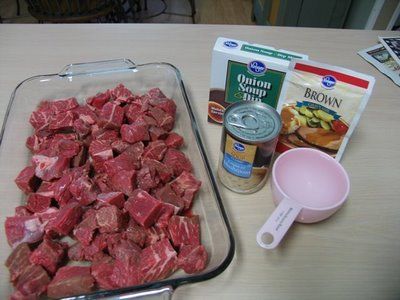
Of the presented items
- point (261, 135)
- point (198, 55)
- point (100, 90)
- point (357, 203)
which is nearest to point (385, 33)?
point (198, 55)

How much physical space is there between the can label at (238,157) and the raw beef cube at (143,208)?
18cm

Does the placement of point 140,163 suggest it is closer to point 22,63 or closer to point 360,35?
point 22,63

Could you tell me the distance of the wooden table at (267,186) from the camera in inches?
25.8

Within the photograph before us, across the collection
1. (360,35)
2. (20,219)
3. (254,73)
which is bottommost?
(20,219)

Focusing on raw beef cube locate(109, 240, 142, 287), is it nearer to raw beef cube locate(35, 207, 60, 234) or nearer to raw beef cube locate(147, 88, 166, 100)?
raw beef cube locate(35, 207, 60, 234)

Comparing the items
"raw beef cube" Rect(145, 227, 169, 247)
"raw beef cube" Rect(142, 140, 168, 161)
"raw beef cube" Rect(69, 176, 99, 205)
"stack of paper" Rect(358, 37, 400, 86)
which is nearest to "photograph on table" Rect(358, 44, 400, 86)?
"stack of paper" Rect(358, 37, 400, 86)

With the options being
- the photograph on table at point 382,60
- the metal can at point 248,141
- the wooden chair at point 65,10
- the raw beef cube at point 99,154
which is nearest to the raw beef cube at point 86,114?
the raw beef cube at point 99,154

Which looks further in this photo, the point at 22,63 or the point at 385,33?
the point at 385,33

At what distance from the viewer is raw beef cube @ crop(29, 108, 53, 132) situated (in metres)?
0.94

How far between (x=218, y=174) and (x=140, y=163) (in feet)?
0.69

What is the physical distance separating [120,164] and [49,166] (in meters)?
0.18

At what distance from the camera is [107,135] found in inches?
36.3

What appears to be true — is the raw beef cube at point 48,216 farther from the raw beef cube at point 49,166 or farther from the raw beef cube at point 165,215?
the raw beef cube at point 165,215

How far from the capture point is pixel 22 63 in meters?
1.13
